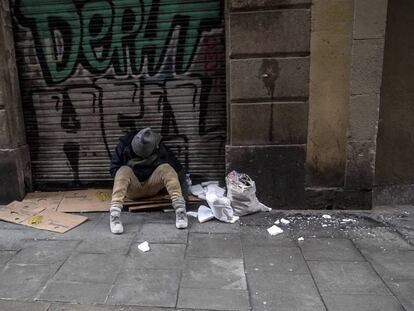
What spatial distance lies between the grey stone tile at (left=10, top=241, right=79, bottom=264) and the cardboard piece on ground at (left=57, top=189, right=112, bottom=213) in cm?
83

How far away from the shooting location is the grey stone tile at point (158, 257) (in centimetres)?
331

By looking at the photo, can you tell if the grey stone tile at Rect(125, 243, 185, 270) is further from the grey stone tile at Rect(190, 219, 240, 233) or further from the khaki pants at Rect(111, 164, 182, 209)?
the khaki pants at Rect(111, 164, 182, 209)

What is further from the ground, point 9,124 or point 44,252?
point 9,124

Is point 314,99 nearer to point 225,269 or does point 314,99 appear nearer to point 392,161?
point 392,161

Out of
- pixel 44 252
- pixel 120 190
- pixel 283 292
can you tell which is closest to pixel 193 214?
pixel 120 190

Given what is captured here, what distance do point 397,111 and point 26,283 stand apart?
4.17m

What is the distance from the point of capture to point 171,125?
493cm

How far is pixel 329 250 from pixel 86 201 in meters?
2.86

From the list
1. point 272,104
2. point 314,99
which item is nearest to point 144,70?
point 272,104

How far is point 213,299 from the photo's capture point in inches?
111

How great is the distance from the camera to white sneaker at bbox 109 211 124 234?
3.96 metres

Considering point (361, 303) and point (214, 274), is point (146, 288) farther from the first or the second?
point (361, 303)

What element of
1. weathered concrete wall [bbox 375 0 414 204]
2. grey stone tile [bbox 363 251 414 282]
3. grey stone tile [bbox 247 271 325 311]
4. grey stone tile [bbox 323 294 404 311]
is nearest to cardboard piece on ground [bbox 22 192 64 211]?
grey stone tile [bbox 247 271 325 311]

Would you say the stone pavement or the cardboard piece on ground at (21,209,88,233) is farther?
the cardboard piece on ground at (21,209,88,233)
